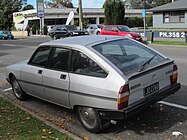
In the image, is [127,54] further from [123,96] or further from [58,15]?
[58,15]

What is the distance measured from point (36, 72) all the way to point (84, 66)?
4.65ft

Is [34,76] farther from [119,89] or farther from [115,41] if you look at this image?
[119,89]

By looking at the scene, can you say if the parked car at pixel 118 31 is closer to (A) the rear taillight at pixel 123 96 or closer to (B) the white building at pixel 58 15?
(A) the rear taillight at pixel 123 96

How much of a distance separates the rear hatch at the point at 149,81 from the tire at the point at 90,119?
0.65 metres

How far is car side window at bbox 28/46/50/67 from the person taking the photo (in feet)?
19.1

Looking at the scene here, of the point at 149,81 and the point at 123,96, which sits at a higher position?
the point at 149,81

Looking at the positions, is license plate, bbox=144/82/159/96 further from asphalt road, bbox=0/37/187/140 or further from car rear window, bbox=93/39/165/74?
asphalt road, bbox=0/37/187/140

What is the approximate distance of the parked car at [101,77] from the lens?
4.41m

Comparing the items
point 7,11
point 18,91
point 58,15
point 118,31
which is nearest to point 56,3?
point 7,11

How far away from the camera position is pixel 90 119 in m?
4.89

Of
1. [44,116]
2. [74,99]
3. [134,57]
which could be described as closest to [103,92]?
[74,99]

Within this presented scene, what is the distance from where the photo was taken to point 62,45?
5.41 metres

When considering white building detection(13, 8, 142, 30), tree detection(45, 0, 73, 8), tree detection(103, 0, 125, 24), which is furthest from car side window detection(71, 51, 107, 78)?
tree detection(45, 0, 73, 8)

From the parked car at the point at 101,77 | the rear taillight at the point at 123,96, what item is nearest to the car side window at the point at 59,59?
the parked car at the point at 101,77
